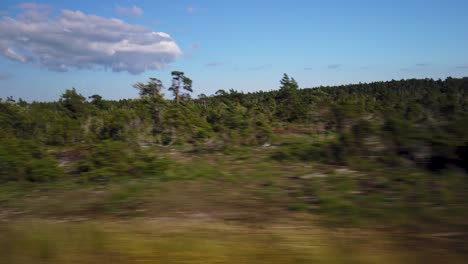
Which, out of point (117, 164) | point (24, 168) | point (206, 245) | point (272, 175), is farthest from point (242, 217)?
point (24, 168)

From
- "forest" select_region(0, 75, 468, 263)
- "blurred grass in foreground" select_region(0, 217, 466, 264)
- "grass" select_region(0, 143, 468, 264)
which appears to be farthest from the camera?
"forest" select_region(0, 75, 468, 263)

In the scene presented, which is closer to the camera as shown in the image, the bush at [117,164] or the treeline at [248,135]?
the treeline at [248,135]

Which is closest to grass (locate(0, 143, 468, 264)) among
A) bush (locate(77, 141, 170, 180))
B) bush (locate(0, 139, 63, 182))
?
bush (locate(77, 141, 170, 180))

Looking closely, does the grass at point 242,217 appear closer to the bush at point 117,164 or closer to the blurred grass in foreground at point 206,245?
the blurred grass in foreground at point 206,245

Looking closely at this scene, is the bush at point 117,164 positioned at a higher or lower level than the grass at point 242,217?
Answer: higher

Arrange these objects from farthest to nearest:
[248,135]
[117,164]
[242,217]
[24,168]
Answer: [248,135], [24,168], [117,164], [242,217]

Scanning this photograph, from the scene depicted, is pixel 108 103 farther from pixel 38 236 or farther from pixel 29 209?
pixel 38 236

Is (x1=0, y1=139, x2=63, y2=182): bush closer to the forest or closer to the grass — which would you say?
the forest

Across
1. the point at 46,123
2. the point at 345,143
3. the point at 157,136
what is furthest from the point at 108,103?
the point at 345,143

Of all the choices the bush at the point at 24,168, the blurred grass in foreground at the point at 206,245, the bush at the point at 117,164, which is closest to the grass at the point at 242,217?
the blurred grass in foreground at the point at 206,245

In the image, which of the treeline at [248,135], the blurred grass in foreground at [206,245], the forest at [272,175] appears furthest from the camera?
the treeline at [248,135]

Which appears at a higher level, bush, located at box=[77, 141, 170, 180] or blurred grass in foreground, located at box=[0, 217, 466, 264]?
bush, located at box=[77, 141, 170, 180]

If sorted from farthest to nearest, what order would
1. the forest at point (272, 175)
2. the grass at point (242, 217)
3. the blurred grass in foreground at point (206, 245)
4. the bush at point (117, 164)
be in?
the bush at point (117, 164) < the forest at point (272, 175) < the grass at point (242, 217) < the blurred grass in foreground at point (206, 245)

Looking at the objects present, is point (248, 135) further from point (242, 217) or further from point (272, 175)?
point (242, 217)
